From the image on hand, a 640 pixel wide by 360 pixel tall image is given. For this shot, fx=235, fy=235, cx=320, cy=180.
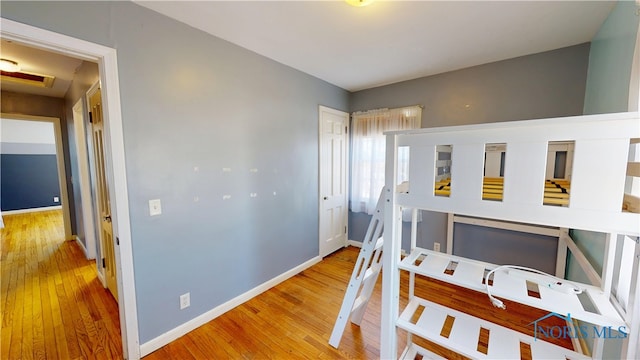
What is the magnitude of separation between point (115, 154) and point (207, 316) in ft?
4.94

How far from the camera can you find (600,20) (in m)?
1.75

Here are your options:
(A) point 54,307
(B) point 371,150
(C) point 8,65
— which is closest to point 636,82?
(B) point 371,150

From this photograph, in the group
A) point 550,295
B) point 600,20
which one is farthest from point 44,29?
point 600,20

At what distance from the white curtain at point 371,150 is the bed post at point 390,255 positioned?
6.07 ft

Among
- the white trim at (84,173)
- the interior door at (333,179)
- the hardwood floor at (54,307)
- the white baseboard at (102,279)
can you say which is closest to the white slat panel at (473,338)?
the interior door at (333,179)

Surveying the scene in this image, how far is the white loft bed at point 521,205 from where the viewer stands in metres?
0.83

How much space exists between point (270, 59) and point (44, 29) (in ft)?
5.25

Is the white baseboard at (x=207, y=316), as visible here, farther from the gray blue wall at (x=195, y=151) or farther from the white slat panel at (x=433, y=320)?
the white slat panel at (x=433, y=320)

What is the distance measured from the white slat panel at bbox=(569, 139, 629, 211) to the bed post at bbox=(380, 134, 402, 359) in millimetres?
696

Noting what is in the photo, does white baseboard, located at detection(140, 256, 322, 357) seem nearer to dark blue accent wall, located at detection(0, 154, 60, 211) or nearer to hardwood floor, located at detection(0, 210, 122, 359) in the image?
hardwood floor, located at detection(0, 210, 122, 359)

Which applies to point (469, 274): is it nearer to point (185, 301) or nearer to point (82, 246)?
point (185, 301)

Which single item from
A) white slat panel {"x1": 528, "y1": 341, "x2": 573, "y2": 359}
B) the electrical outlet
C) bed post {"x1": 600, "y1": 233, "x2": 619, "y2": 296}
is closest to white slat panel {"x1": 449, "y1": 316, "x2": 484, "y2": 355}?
white slat panel {"x1": 528, "y1": 341, "x2": 573, "y2": 359}

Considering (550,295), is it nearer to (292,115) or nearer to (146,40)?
(292,115)

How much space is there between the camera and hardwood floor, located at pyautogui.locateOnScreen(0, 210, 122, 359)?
1.78 meters
